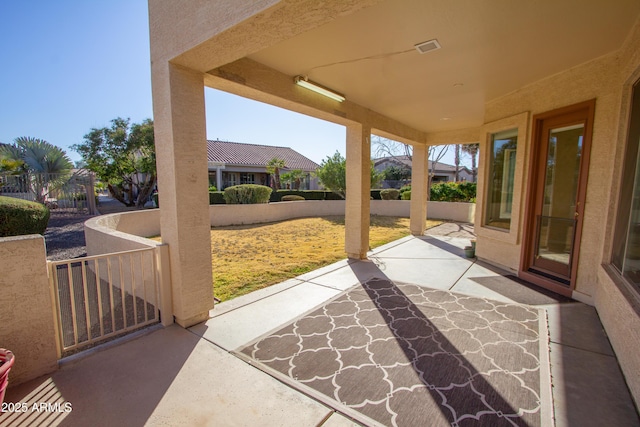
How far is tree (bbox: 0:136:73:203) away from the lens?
1071 cm

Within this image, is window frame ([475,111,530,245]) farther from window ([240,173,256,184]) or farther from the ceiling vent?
window ([240,173,256,184])

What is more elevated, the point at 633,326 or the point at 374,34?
the point at 374,34

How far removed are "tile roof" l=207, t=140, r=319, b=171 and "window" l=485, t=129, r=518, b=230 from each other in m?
17.9

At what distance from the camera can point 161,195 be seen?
3.11 m

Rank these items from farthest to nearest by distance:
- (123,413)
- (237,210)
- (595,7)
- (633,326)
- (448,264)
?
(237,210), (448,264), (595,7), (633,326), (123,413)

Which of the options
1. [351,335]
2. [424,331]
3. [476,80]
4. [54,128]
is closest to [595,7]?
[476,80]

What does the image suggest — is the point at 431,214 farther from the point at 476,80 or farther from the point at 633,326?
the point at 633,326

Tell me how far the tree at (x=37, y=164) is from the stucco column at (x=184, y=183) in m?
12.2

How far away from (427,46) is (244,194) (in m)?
9.45

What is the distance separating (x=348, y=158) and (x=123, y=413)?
5023mm

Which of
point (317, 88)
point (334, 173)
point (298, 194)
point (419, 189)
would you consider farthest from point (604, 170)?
point (298, 194)

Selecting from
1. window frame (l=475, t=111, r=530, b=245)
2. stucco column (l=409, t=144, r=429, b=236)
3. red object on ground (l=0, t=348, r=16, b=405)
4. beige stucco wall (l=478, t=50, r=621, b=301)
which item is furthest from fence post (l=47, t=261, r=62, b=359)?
stucco column (l=409, t=144, r=429, b=236)

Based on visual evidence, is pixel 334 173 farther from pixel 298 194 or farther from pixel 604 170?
pixel 604 170

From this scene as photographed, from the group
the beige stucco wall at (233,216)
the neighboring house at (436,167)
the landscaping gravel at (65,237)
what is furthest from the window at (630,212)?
the neighboring house at (436,167)
